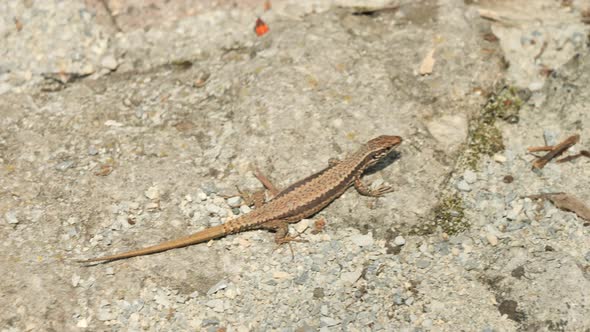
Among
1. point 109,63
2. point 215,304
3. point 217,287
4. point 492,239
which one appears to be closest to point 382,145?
point 492,239

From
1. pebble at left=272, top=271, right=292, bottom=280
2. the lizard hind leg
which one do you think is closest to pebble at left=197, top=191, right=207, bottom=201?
the lizard hind leg

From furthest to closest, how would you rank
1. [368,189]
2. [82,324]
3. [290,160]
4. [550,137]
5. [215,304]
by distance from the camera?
[550,137] < [290,160] < [368,189] < [215,304] < [82,324]

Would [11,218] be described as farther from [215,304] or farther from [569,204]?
[569,204]

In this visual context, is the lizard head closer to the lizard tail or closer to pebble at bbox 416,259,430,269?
pebble at bbox 416,259,430,269

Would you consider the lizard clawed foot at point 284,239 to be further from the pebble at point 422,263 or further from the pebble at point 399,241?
the pebble at point 422,263

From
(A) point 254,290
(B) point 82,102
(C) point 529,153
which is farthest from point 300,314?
(B) point 82,102

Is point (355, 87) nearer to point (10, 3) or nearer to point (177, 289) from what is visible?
point (177, 289)
